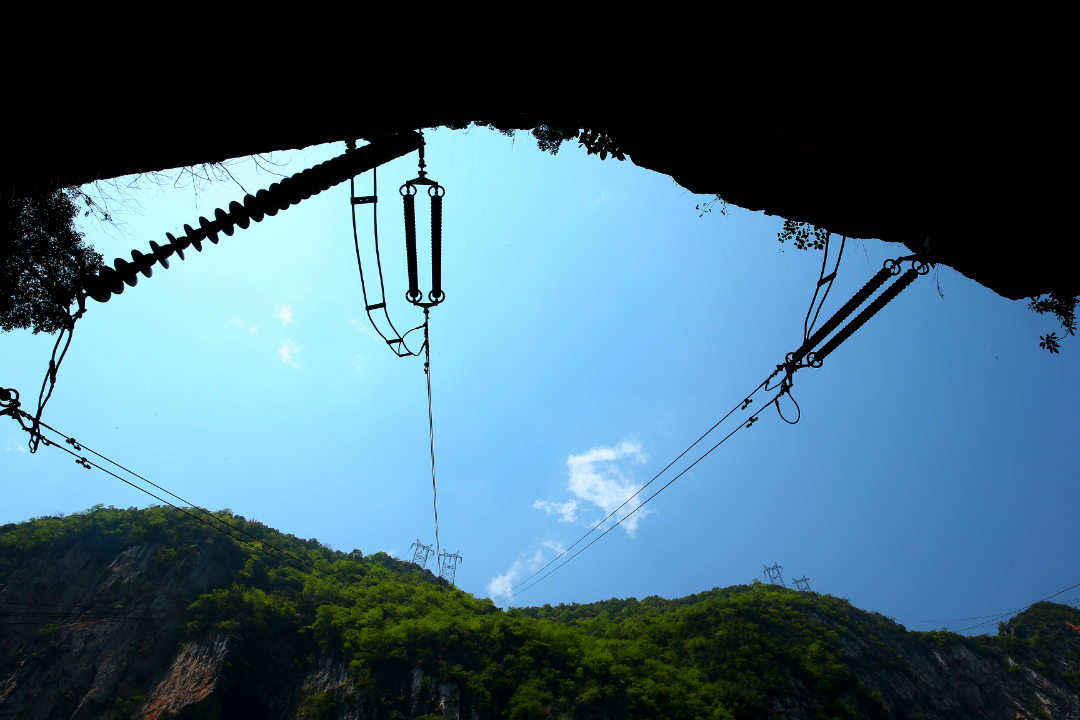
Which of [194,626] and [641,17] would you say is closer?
[641,17]

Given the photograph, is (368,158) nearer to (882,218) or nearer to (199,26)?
(199,26)

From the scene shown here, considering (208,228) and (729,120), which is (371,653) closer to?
(208,228)

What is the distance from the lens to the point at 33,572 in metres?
33.2

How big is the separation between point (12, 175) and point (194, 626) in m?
40.0

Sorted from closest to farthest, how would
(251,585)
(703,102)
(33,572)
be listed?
(703,102)
(33,572)
(251,585)

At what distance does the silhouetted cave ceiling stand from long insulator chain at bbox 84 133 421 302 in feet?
5.26

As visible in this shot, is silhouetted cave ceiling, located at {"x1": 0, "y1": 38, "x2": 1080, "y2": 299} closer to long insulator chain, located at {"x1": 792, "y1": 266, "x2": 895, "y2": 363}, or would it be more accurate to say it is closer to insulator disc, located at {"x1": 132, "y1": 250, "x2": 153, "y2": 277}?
long insulator chain, located at {"x1": 792, "y1": 266, "x2": 895, "y2": 363}

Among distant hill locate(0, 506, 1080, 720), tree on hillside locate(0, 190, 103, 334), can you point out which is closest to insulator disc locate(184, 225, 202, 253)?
tree on hillside locate(0, 190, 103, 334)

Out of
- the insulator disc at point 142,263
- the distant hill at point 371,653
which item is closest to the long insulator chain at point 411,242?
the insulator disc at point 142,263

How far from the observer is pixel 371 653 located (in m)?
30.4

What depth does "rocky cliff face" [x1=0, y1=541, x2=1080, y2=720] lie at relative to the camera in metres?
26.2

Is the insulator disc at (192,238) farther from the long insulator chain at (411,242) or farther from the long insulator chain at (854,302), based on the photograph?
the long insulator chain at (854,302)

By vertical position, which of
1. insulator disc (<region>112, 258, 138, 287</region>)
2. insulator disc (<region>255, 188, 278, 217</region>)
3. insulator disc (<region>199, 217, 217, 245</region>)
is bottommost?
insulator disc (<region>112, 258, 138, 287</region>)

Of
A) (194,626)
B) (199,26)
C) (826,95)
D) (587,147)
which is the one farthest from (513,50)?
(194,626)
